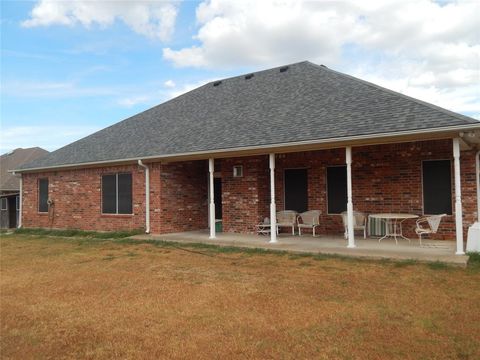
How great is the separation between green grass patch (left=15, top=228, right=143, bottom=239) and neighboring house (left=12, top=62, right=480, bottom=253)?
0.43 metres

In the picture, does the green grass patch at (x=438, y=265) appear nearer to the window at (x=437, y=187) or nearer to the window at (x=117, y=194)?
the window at (x=437, y=187)

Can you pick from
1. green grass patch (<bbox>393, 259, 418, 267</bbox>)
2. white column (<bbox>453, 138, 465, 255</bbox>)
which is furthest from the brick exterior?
green grass patch (<bbox>393, 259, 418, 267</bbox>)

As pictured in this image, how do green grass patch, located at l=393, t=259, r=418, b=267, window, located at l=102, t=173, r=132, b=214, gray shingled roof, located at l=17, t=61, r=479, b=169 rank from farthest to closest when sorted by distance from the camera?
window, located at l=102, t=173, r=132, b=214 → gray shingled roof, located at l=17, t=61, r=479, b=169 → green grass patch, located at l=393, t=259, r=418, b=267

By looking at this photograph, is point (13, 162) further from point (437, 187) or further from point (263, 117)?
point (437, 187)

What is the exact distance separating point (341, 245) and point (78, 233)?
10.00m

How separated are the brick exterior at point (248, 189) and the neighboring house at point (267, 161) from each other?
0.11 feet

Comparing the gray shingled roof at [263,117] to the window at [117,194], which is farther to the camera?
the window at [117,194]

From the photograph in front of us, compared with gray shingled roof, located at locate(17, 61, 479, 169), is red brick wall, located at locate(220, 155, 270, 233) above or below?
below

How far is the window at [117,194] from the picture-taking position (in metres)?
14.5

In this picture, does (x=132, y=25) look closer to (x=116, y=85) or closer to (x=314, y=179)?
(x=116, y=85)

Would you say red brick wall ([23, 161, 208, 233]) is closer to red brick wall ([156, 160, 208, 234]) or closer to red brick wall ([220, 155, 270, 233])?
red brick wall ([156, 160, 208, 234])

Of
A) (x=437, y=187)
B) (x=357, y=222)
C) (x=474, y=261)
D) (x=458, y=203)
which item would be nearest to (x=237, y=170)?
(x=357, y=222)

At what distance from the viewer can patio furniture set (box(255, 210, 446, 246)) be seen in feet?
32.5

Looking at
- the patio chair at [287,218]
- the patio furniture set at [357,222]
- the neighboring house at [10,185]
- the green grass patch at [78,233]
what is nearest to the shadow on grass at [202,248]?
the green grass patch at [78,233]
